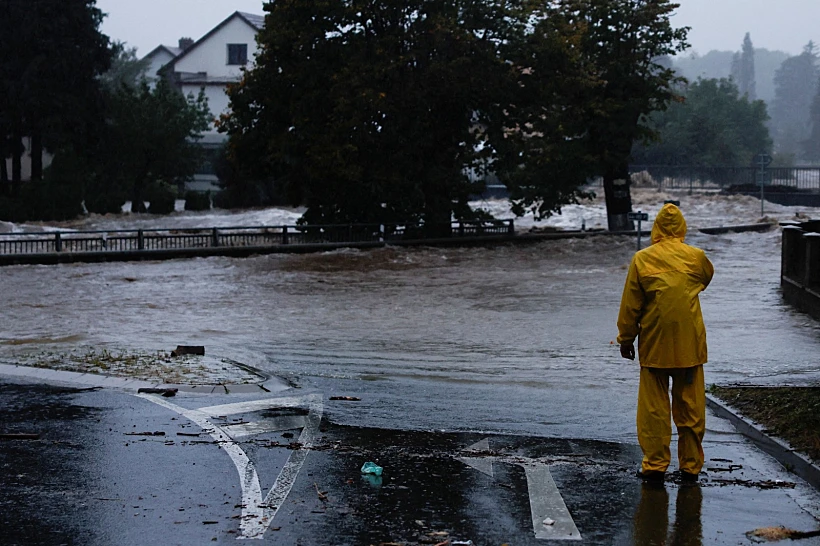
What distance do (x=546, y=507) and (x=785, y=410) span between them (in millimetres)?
3810

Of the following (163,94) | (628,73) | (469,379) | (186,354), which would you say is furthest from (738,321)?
(163,94)

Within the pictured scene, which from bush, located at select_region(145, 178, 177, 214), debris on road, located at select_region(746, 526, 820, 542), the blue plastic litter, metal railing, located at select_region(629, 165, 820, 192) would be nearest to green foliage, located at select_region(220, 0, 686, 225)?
bush, located at select_region(145, 178, 177, 214)

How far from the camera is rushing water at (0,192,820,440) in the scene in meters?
12.1

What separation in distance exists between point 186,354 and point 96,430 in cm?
535

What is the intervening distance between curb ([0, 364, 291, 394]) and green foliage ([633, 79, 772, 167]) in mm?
85234

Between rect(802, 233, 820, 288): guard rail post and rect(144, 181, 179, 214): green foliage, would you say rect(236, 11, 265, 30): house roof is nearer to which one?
rect(144, 181, 179, 214): green foliage

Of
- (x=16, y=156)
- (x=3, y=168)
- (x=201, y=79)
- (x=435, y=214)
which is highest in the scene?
(x=201, y=79)

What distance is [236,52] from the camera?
80.0 metres

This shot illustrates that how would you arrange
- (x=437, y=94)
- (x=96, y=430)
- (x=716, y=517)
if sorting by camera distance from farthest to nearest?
(x=437, y=94), (x=96, y=430), (x=716, y=517)

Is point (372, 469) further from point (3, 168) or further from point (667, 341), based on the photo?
point (3, 168)

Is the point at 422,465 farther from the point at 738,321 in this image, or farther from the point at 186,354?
the point at 738,321

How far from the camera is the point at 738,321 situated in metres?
21.1

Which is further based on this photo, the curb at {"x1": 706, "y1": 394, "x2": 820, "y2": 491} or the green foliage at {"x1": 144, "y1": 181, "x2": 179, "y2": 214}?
the green foliage at {"x1": 144, "y1": 181, "x2": 179, "y2": 214}

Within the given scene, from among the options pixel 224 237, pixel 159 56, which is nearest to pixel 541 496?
pixel 224 237
